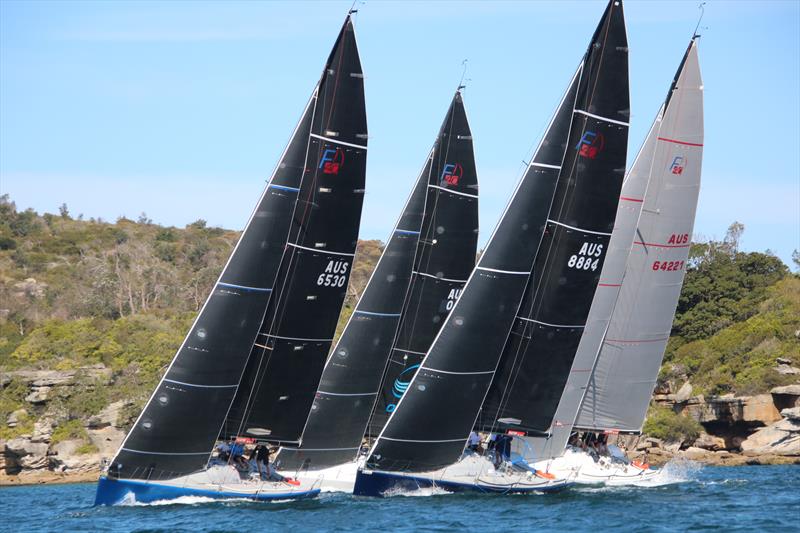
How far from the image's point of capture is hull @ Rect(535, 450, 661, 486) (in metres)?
33.5

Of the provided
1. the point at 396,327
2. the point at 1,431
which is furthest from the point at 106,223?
the point at 396,327

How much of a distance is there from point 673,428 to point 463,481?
80.1 feet

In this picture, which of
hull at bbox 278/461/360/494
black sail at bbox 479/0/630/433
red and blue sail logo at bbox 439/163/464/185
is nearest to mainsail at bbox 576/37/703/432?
black sail at bbox 479/0/630/433

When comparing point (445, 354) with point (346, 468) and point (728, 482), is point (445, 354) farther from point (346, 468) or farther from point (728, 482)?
point (728, 482)

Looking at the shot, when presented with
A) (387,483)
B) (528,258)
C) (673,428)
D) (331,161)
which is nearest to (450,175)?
(528,258)

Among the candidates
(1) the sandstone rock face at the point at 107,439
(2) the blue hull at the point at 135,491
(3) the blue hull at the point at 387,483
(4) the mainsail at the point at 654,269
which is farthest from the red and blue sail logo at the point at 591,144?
(1) the sandstone rock face at the point at 107,439

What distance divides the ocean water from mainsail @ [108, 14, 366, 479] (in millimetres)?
1277

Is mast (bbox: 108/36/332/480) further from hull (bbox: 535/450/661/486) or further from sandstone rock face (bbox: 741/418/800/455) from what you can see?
sandstone rock face (bbox: 741/418/800/455)

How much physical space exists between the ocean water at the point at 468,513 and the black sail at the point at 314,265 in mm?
2552

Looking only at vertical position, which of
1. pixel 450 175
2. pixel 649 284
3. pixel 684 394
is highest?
pixel 450 175

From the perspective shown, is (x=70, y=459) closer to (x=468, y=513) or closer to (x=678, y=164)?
(x=468, y=513)

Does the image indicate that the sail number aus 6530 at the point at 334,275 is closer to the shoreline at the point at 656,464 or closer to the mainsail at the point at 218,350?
the mainsail at the point at 218,350

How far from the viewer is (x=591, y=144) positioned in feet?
103

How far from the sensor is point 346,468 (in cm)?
3381
